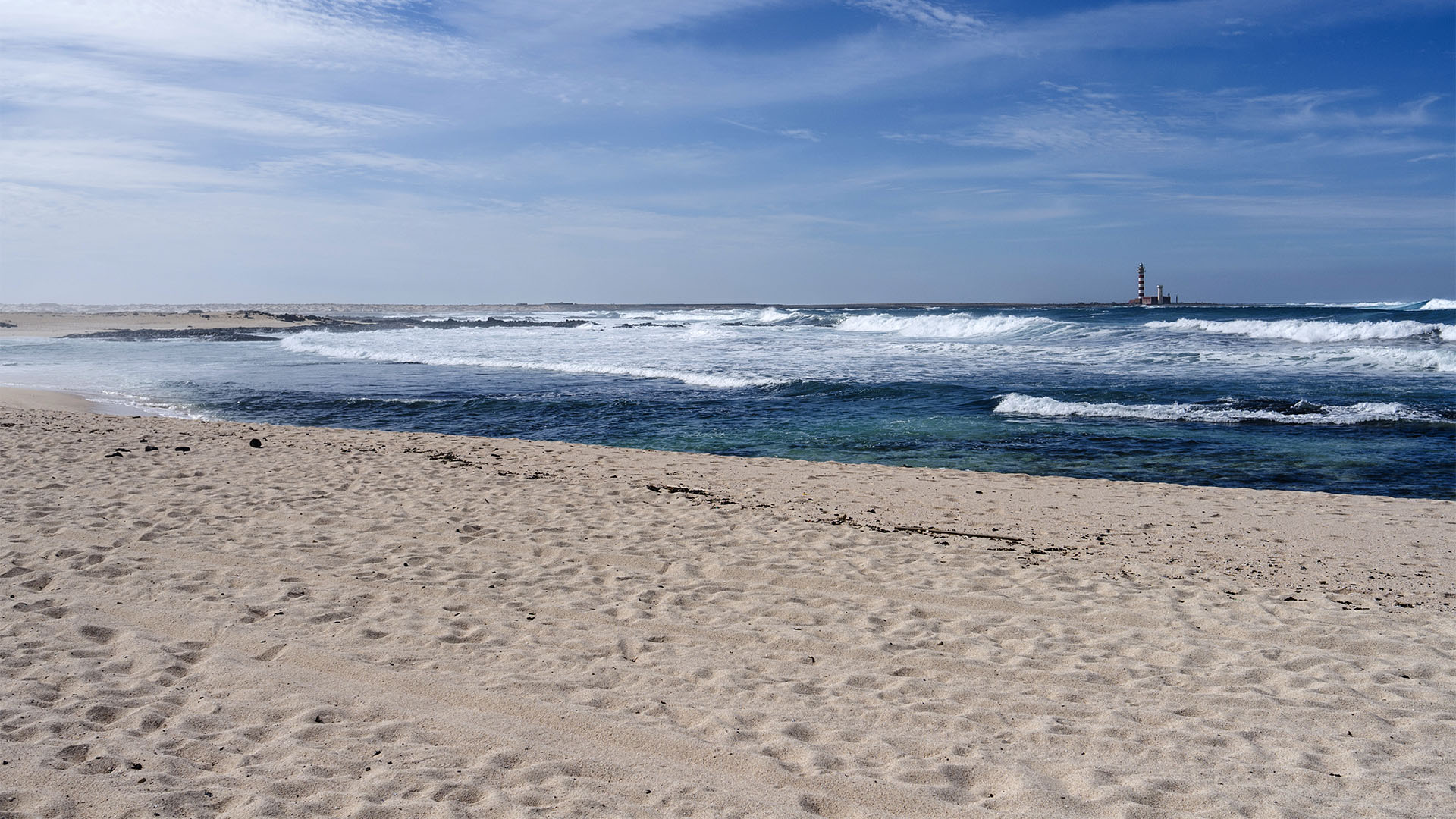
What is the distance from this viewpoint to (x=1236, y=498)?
8.64 metres

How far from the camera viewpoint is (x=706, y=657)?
4.35 meters

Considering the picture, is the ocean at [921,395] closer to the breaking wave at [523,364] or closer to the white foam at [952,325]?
the breaking wave at [523,364]

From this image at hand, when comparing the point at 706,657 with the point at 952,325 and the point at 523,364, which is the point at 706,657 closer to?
the point at 523,364

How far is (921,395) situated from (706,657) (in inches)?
553

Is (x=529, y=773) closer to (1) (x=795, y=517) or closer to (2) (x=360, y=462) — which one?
(1) (x=795, y=517)

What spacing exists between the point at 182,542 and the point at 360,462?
3.65 metres

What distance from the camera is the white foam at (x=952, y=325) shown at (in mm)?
41250

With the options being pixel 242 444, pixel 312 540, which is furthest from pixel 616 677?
pixel 242 444

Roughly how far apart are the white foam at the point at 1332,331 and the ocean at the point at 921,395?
0.43 feet

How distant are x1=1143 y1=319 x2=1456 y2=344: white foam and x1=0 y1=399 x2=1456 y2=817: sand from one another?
92.1 feet

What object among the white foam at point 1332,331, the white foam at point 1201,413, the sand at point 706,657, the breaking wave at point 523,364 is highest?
the white foam at point 1332,331

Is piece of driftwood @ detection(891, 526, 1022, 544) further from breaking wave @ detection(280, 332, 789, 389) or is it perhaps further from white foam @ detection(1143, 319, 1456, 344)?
white foam @ detection(1143, 319, 1456, 344)

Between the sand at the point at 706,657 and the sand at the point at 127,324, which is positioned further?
the sand at the point at 127,324

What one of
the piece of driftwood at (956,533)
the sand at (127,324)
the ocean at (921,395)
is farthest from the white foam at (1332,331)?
the sand at (127,324)
